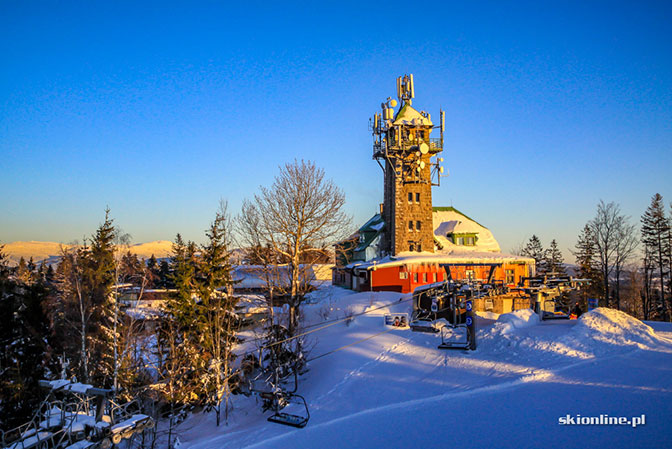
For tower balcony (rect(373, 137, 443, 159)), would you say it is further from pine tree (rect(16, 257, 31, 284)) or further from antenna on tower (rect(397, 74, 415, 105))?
pine tree (rect(16, 257, 31, 284))

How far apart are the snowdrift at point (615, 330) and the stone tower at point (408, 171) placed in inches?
911

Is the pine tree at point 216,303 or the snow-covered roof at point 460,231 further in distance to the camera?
the snow-covered roof at point 460,231

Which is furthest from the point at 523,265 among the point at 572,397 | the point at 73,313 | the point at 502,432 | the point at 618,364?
the point at 73,313

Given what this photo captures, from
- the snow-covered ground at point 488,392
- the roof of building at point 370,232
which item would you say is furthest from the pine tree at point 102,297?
the roof of building at point 370,232

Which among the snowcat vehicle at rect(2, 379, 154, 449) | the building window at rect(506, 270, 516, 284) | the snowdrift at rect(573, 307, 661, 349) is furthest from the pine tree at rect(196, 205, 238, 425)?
the building window at rect(506, 270, 516, 284)

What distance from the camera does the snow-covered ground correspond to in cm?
975

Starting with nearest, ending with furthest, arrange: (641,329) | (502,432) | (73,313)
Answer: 1. (502,432)
2. (641,329)
3. (73,313)

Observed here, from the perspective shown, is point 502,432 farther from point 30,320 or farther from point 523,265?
point 523,265

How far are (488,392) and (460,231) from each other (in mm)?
33343

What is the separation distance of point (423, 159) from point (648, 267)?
23057 millimetres

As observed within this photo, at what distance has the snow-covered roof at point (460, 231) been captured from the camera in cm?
4256

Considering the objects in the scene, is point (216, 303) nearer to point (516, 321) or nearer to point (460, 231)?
point (516, 321)

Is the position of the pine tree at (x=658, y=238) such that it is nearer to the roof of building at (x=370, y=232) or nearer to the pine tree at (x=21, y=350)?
the roof of building at (x=370, y=232)

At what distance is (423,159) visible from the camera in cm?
4009
